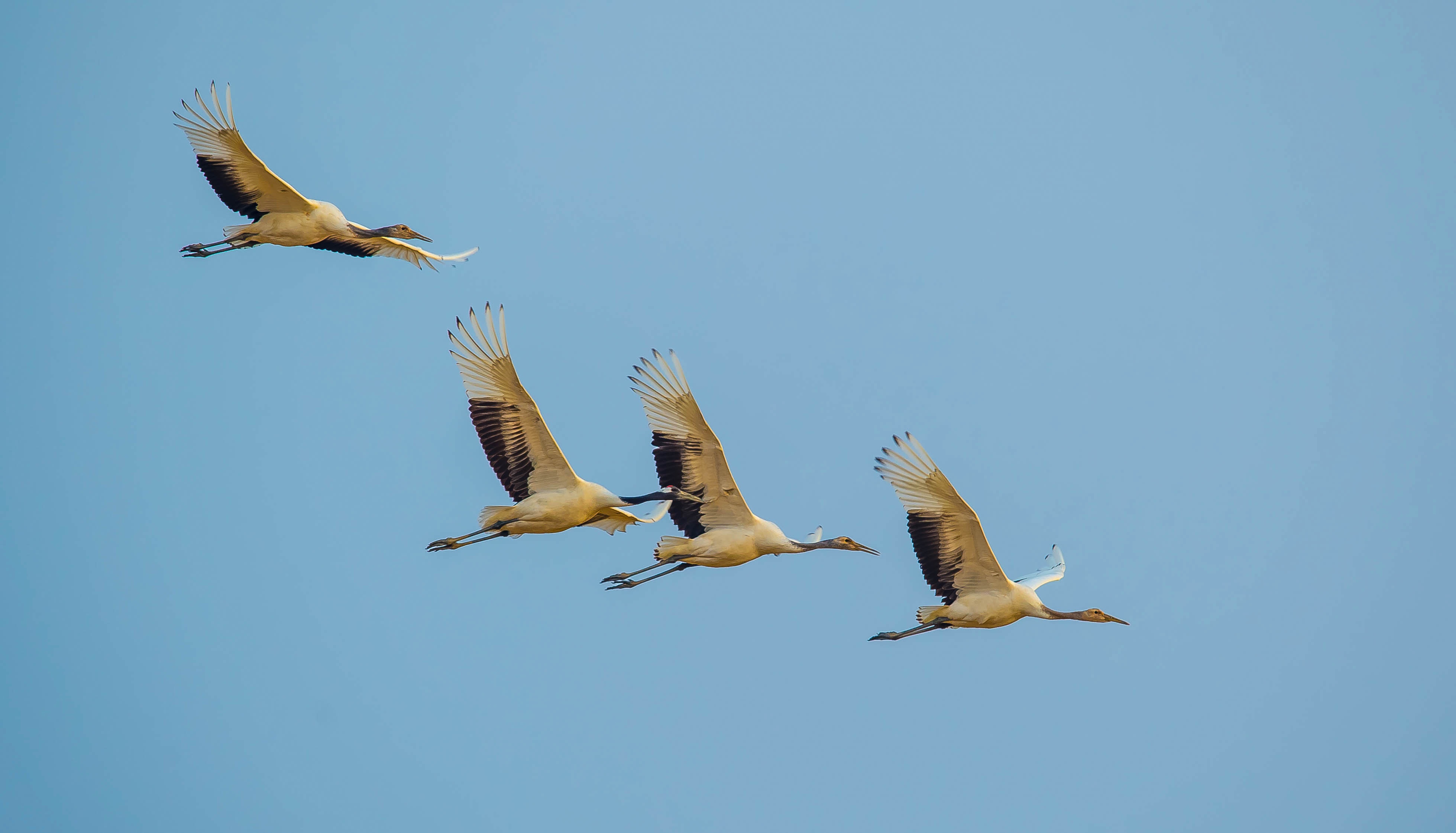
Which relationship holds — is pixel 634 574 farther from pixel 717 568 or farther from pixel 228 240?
pixel 228 240

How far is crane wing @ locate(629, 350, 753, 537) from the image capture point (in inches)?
1005

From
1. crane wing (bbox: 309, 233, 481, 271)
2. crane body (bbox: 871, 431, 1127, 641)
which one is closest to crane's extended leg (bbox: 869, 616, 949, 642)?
crane body (bbox: 871, 431, 1127, 641)

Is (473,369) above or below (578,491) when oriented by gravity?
above

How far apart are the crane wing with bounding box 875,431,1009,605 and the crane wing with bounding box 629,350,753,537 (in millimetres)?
2647

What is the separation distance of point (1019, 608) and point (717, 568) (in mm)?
4917

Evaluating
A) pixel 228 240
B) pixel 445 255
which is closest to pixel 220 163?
pixel 228 240

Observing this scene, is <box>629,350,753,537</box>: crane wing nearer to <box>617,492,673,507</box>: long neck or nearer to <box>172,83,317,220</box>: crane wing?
<box>617,492,673,507</box>: long neck

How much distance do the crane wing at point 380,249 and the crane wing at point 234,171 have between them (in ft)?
2.97

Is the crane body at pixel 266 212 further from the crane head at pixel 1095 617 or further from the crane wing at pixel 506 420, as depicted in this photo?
the crane head at pixel 1095 617

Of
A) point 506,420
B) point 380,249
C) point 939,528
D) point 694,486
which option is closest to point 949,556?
point 939,528

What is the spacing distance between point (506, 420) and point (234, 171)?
5503 mm

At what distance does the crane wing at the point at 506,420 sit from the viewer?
2425 cm

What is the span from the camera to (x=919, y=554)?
25.3m

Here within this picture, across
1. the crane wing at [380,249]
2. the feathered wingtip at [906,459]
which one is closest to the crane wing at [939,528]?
the feathered wingtip at [906,459]
